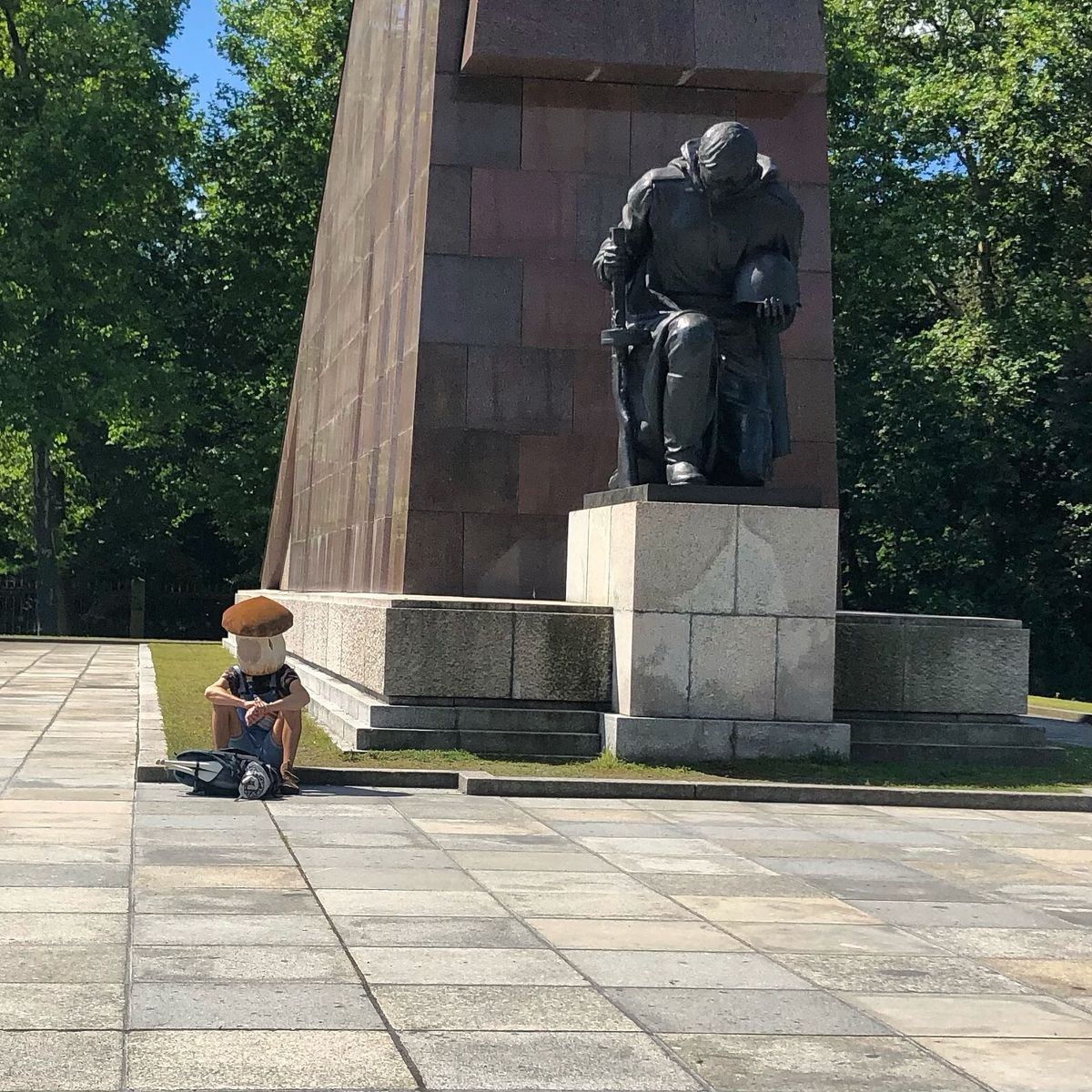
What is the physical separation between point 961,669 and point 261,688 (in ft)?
17.2

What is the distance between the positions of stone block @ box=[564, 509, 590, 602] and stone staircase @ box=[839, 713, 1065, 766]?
7.09 ft

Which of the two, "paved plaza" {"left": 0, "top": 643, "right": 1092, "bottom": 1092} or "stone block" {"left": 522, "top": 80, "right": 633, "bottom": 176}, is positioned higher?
"stone block" {"left": 522, "top": 80, "right": 633, "bottom": 176}

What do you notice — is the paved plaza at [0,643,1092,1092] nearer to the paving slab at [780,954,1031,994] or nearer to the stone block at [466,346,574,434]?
the paving slab at [780,954,1031,994]

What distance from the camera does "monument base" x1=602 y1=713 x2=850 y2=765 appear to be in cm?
1137

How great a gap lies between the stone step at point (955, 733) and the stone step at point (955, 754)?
0.07 metres

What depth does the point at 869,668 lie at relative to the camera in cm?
1261

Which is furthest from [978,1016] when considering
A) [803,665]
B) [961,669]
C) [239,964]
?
[961,669]

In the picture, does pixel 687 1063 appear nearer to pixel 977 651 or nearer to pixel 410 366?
pixel 977 651

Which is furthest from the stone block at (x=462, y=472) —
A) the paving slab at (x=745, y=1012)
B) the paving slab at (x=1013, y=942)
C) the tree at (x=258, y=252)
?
the tree at (x=258, y=252)

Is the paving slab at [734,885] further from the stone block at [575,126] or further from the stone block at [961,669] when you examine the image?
the stone block at [575,126]

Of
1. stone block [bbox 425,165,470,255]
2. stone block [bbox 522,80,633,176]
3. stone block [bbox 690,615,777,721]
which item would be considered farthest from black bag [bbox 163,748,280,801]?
stone block [bbox 522,80,633,176]

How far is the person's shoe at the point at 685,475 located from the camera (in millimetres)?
11609

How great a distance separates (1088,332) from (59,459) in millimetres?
23259

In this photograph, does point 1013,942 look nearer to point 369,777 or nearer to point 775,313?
point 369,777
